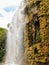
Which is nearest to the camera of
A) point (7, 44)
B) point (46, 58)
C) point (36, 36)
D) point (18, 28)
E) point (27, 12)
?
point (46, 58)

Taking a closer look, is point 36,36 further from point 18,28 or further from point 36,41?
point 18,28

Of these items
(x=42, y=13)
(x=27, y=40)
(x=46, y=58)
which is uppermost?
(x=42, y=13)

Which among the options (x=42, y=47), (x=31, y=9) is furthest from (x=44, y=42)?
(x=31, y=9)

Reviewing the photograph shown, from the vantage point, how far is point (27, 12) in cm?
1611

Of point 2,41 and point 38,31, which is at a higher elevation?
point 2,41

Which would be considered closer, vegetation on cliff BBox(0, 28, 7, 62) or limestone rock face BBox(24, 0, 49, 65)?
limestone rock face BBox(24, 0, 49, 65)

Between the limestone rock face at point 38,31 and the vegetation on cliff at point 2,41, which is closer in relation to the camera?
the limestone rock face at point 38,31

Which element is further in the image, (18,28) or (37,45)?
(18,28)

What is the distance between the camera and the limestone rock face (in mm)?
13797

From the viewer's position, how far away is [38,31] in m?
14.8

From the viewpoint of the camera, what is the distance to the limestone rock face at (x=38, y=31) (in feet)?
45.3

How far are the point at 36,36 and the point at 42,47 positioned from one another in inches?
42.3

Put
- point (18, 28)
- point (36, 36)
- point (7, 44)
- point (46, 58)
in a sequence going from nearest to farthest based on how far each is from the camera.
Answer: point (46, 58) → point (36, 36) → point (18, 28) → point (7, 44)

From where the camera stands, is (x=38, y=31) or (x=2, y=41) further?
(x=2, y=41)
